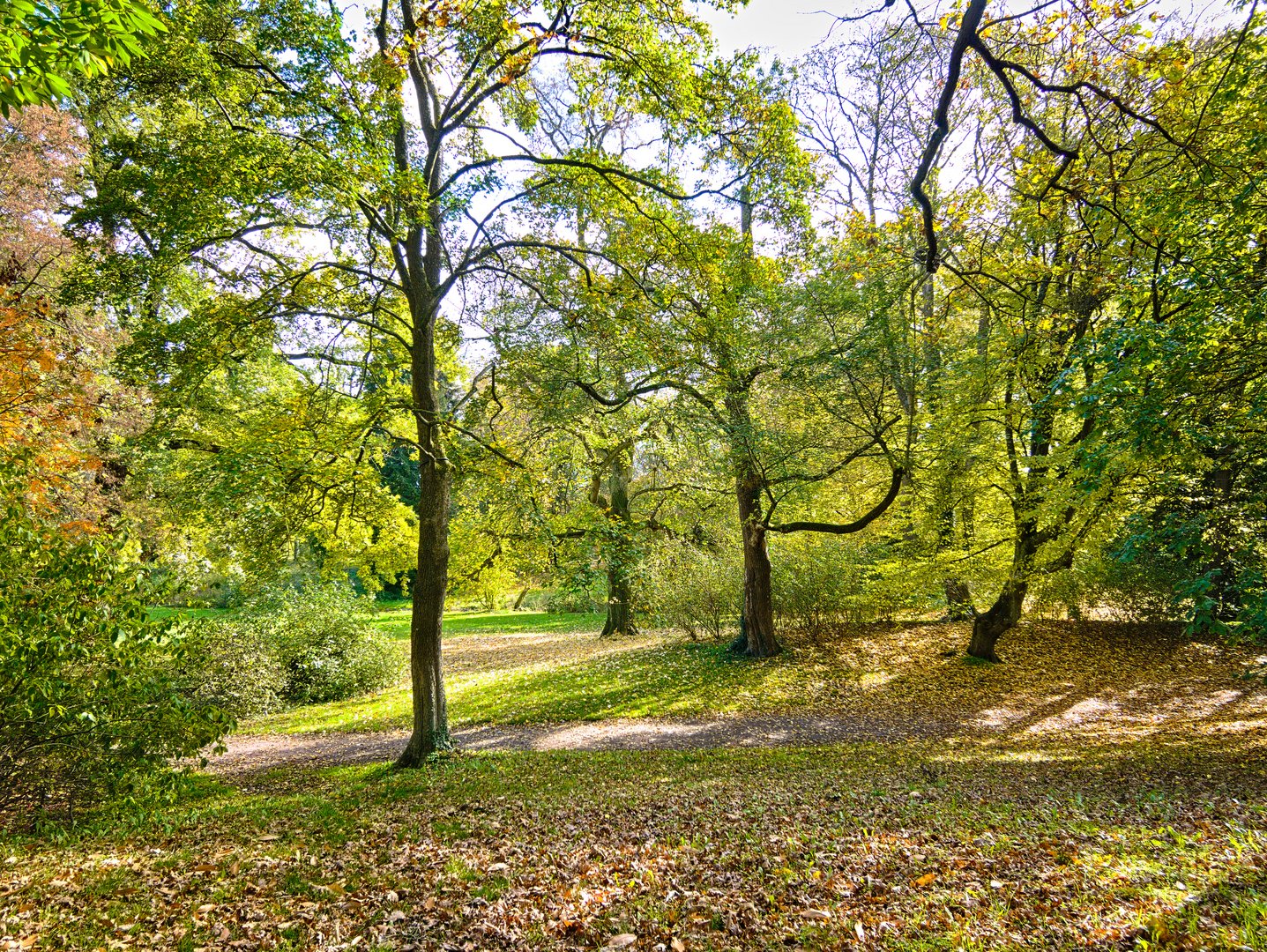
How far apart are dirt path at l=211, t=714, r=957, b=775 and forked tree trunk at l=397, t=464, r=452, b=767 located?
1.41 m

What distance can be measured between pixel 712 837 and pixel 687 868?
0.79m

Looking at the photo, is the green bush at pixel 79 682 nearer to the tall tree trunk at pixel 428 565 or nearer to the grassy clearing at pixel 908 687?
the tall tree trunk at pixel 428 565

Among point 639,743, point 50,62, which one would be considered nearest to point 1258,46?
point 50,62

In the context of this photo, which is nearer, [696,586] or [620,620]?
[696,586]

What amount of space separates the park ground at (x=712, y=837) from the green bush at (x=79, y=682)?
48cm

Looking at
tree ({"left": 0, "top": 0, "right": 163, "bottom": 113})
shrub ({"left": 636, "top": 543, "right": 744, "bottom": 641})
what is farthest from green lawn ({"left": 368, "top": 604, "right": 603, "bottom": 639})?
tree ({"left": 0, "top": 0, "right": 163, "bottom": 113})

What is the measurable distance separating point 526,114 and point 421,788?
32.0ft

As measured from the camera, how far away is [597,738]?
10711mm

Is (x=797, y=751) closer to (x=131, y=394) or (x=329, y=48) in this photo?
(x=329, y=48)

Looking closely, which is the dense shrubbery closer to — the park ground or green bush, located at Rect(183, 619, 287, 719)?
green bush, located at Rect(183, 619, 287, 719)

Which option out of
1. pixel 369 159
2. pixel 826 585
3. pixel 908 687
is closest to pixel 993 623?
pixel 908 687

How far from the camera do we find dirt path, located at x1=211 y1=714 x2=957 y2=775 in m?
10.0

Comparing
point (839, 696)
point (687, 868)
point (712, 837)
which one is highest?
point (687, 868)

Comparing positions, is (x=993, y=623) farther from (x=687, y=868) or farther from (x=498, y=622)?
(x=498, y=622)
